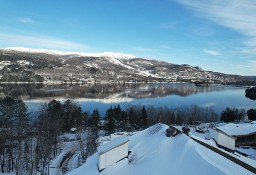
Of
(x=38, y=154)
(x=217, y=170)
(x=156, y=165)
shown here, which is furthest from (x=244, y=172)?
(x=38, y=154)

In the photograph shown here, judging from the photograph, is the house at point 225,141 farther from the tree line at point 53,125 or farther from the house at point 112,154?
the tree line at point 53,125

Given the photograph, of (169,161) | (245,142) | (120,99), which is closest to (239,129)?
(245,142)

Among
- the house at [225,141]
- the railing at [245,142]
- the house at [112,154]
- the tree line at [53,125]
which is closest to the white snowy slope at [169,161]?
the house at [112,154]

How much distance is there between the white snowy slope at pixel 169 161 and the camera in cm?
1544

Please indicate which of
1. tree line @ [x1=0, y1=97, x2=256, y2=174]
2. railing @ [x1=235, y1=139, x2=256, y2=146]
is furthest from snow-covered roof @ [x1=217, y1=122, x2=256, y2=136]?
tree line @ [x1=0, y1=97, x2=256, y2=174]

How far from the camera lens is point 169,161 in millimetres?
17453

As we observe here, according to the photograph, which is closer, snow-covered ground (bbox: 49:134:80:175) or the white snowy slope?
the white snowy slope

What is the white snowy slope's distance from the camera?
50.6 ft

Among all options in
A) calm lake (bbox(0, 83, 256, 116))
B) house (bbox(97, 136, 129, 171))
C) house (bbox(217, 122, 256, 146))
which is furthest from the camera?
Answer: calm lake (bbox(0, 83, 256, 116))

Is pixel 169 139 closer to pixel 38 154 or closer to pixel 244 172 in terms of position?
pixel 244 172

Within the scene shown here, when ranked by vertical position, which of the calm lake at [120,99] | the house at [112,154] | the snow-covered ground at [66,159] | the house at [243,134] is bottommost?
the snow-covered ground at [66,159]

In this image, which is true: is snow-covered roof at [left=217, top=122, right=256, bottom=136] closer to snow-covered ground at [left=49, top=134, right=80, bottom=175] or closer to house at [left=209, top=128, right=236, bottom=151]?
house at [left=209, top=128, right=236, bottom=151]

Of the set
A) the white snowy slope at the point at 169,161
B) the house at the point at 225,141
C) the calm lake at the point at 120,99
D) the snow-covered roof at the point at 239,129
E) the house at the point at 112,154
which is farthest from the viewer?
the calm lake at the point at 120,99

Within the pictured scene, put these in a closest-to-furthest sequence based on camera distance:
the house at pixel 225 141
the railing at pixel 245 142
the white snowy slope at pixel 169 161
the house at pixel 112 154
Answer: the white snowy slope at pixel 169 161, the house at pixel 112 154, the house at pixel 225 141, the railing at pixel 245 142
